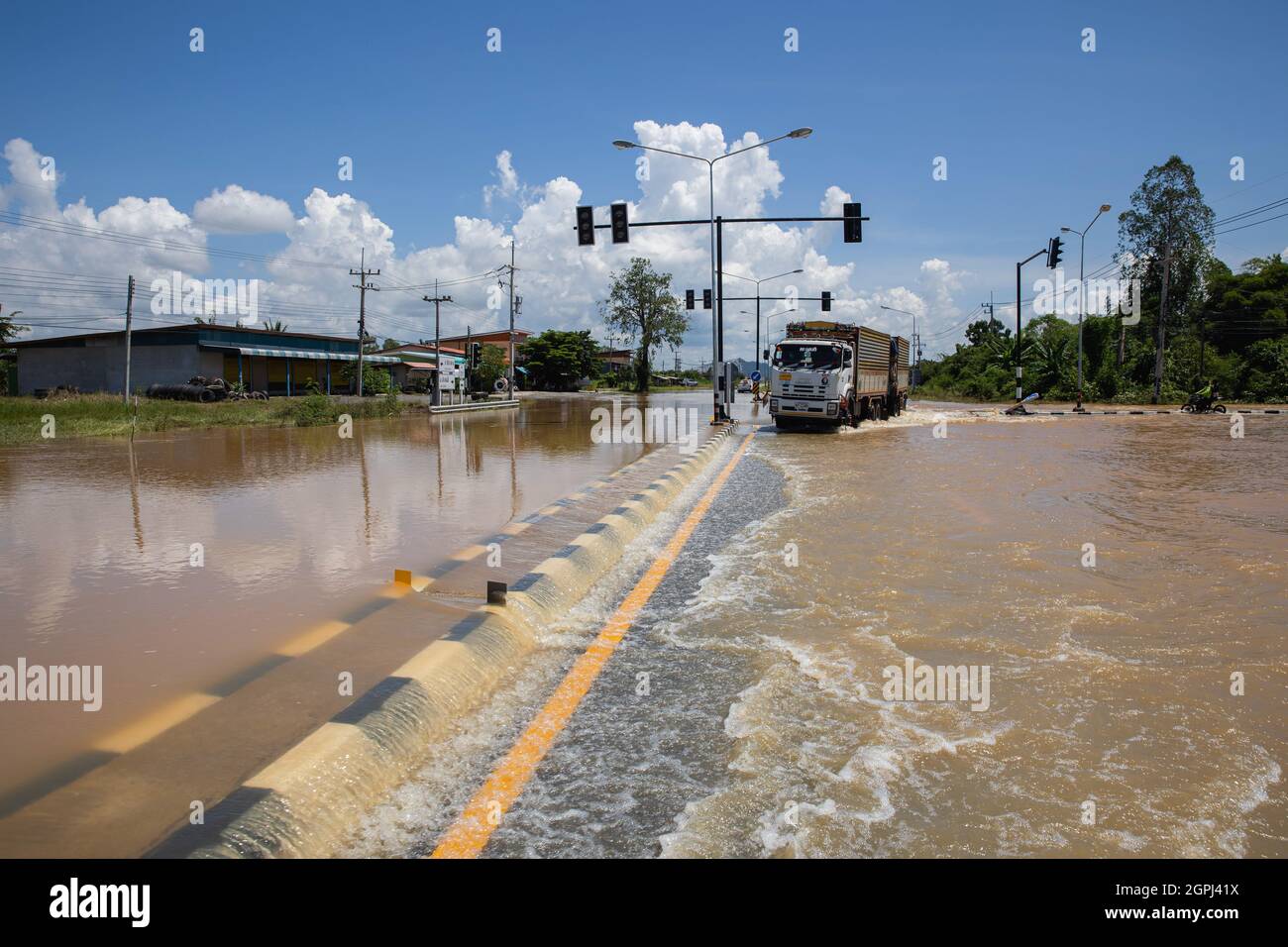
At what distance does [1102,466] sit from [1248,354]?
41.8 metres

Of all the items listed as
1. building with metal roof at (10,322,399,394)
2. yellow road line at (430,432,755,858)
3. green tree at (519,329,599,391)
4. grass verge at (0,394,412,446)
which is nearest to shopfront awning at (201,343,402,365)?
building with metal roof at (10,322,399,394)

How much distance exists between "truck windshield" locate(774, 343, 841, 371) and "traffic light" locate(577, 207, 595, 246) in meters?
6.01

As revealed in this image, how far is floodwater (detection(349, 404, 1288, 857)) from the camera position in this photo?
318 cm

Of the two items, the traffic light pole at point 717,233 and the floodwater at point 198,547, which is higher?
the traffic light pole at point 717,233

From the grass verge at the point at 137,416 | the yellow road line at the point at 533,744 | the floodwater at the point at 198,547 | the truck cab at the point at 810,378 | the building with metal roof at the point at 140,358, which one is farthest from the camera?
the building with metal roof at the point at 140,358

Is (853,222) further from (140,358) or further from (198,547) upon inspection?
(140,358)

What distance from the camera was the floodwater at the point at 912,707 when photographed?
3.18m

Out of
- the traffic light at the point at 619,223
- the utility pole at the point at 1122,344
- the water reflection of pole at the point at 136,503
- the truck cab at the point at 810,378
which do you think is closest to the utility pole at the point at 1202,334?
the utility pole at the point at 1122,344

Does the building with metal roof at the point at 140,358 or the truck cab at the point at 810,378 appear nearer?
the truck cab at the point at 810,378

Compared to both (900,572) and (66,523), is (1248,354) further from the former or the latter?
(66,523)

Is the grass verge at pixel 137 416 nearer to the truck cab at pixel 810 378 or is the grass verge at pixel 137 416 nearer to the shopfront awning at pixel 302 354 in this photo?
the shopfront awning at pixel 302 354

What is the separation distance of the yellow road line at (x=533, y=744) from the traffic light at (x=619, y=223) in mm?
18819

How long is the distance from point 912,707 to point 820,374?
20610 millimetres

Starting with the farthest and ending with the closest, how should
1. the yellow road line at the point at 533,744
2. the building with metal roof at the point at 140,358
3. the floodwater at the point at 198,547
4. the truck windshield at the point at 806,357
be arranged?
the building with metal roof at the point at 140,358
the truck windshield at the point at 806,357
the floodwater at the point at 198,547
the yellow road line at the point at 533,744
